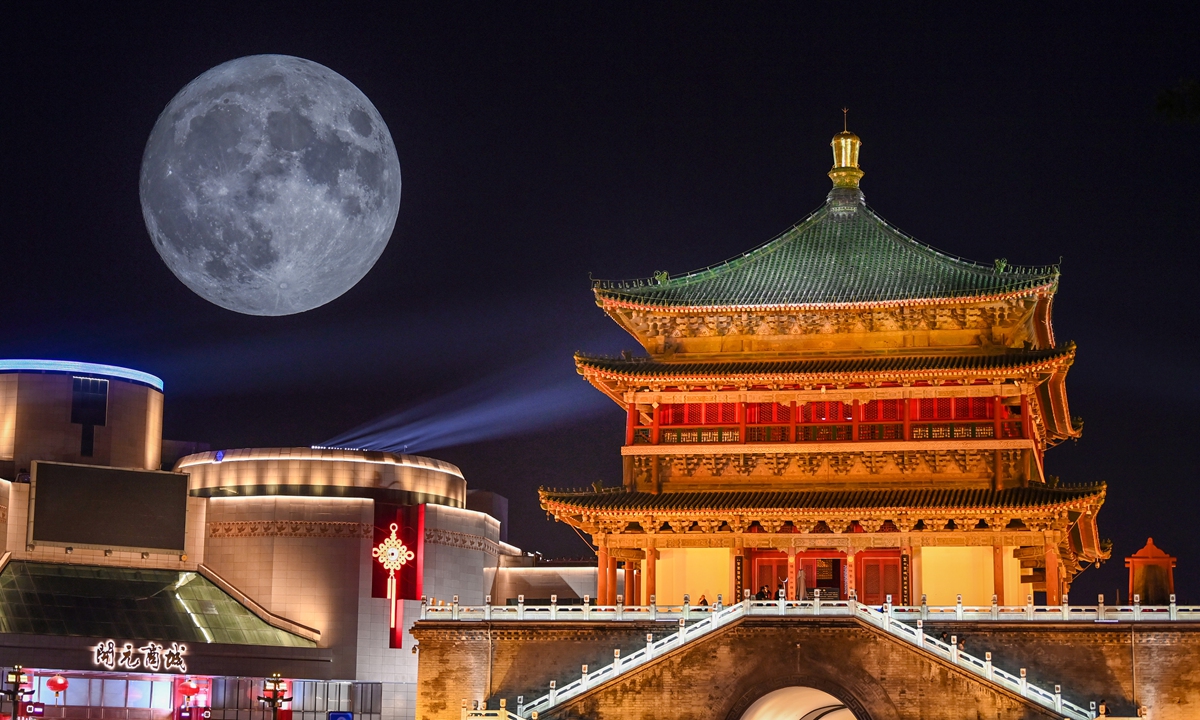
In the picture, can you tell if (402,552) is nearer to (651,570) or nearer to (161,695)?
(161,695)

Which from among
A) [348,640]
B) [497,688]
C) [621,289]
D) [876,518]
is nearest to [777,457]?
[876,518]

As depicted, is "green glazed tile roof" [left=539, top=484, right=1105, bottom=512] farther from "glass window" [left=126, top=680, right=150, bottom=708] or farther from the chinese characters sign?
"glass window" [left=126, top=680, right=150, bottom=708]

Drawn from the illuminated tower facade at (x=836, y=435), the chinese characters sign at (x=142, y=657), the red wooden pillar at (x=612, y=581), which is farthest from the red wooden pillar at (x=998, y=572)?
the chinese characters sign at (x=142, y=657)

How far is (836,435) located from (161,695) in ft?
106

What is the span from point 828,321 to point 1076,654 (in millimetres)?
17333

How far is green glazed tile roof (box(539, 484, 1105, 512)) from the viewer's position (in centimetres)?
6366

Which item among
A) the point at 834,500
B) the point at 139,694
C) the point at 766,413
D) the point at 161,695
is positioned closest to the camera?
the point at 834,500

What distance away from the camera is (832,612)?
59031mm

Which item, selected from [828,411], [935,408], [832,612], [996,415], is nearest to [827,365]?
[828,411]

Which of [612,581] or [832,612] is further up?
[612,581]

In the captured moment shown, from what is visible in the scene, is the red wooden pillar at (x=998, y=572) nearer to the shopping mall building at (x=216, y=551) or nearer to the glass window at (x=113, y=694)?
the shopping mall building at (x=216, y=551)

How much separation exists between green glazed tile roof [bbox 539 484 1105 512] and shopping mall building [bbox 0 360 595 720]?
21499mm

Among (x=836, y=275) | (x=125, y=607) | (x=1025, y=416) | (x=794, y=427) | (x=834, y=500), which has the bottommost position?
(x=125, y=607)

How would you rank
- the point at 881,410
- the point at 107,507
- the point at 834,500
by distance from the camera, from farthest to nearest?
1. the point at 107,507
2. the point at 881,410
3. the point at 834,500
